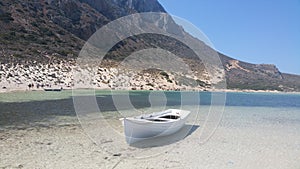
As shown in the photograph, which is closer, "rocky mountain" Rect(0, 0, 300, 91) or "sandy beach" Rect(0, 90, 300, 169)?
"sandy beach" Rect(0, 90, 300, 169)

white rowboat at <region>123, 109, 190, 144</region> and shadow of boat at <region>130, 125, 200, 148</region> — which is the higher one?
white rowboat at <region>123, 109, 190, 144</region>

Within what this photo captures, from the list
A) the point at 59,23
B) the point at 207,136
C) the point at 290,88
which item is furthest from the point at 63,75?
the point at 290,88

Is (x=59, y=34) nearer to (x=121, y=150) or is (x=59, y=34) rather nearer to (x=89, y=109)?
(x=89, y=109)

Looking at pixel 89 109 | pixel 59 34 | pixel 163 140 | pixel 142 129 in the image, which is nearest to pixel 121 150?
pixel 142 129

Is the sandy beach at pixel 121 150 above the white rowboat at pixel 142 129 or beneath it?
beneath

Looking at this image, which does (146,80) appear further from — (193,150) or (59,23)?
(193,150)

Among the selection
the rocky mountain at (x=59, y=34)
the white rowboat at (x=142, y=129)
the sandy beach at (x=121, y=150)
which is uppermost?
the rocky mountain at (x=59, y=34)

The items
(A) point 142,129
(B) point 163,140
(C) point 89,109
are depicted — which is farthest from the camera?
(C) point 89,109

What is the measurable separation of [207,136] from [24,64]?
4514cm

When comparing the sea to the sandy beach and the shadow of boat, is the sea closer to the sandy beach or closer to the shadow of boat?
the sandy beach

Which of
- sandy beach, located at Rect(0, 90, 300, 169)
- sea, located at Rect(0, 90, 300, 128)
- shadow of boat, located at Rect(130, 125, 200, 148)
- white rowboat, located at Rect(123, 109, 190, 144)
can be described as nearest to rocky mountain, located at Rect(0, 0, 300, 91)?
sea, located at Rect(0, 90, 300, 128)

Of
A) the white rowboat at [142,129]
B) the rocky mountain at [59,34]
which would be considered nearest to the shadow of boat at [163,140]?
the white rowboat at [142,129]

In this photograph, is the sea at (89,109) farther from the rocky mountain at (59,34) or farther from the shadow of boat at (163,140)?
the rocky mountain at (59,34)

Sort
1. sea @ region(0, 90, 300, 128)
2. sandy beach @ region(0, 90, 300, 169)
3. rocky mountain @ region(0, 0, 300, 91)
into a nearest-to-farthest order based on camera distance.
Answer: sandy beach @ region(0, 90, 300, 169)
sea @ region(0, 90, 300, 128)
rocky mountain @ region(0, 0, 300, 91)
